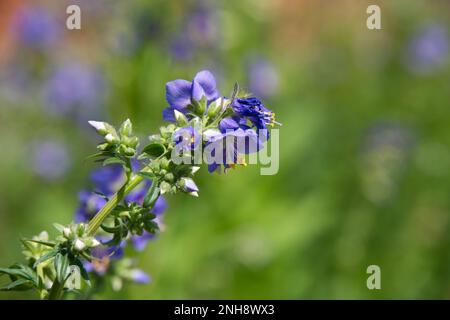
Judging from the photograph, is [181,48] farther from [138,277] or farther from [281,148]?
[138,277]

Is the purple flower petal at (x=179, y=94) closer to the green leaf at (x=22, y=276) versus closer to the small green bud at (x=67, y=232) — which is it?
the small green bud at (x=67, y=232)

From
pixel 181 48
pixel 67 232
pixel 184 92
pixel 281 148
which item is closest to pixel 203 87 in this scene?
pixel 184 92

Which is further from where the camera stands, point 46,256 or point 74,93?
point 74,93

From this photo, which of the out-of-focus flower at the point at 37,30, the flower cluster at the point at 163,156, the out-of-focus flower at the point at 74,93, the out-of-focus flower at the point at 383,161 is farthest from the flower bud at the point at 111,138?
the out-of-focus flower at the point at 37,30

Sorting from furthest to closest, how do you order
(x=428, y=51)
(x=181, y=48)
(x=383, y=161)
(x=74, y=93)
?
(x=428, y=51) → (x=74, y=93) → (x=383, y=161) → (x=181, y=48)

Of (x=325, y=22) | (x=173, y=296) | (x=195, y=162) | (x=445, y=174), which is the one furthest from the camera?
(x=325, y=22)
